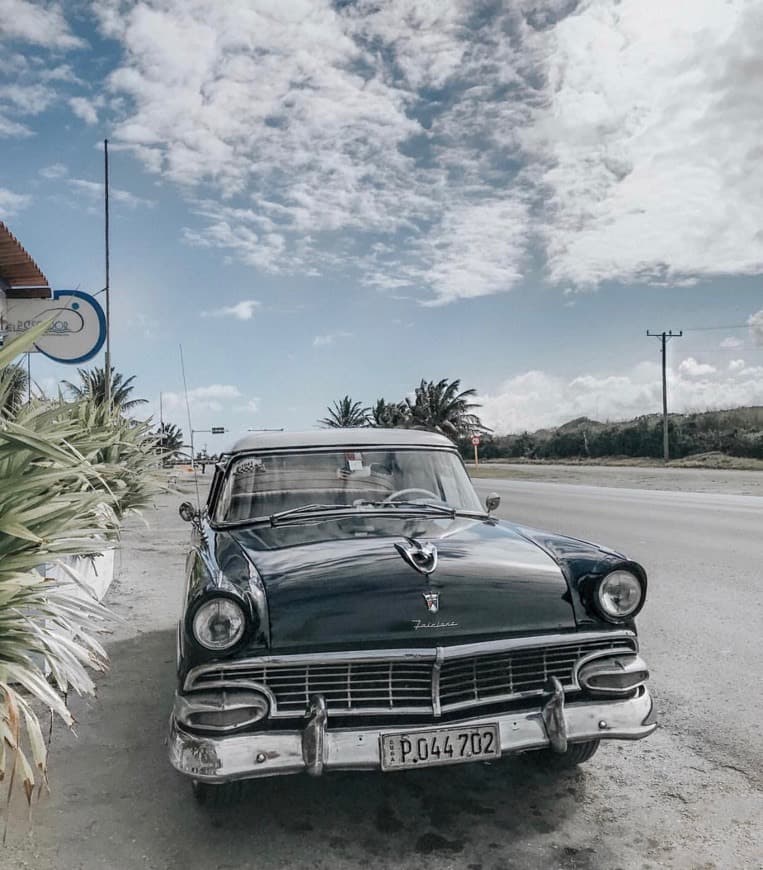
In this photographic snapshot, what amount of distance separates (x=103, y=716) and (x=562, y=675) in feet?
8.82

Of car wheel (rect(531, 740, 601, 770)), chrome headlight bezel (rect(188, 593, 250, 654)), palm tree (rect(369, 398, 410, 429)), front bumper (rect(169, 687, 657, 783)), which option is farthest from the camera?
palm tree (rect(369, 398, 410, 429))

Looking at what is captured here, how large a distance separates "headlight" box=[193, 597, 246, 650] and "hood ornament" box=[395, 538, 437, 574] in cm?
70

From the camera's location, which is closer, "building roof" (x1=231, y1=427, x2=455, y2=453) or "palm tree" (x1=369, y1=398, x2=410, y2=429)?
"building roof" (x1=231, y1=427, x2=455, y2=453)

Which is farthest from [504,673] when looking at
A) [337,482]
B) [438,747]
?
[337,482]

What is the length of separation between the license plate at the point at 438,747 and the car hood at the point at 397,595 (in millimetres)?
327

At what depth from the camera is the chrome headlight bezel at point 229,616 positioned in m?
2.79

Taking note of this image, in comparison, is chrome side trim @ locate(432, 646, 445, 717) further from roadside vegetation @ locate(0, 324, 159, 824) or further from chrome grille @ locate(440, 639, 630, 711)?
roadside vegetation @ locate(0, 324, 159, 824)

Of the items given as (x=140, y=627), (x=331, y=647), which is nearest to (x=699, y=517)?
(x=140, y=627)

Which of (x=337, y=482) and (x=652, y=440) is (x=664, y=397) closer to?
(x=652, y=440)

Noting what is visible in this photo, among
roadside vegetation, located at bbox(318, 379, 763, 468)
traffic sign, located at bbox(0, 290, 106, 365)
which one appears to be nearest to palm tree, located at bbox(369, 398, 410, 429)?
roadside vegetation, located at bbox(318, 379, 763, 468)

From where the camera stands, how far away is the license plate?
2.73 metres

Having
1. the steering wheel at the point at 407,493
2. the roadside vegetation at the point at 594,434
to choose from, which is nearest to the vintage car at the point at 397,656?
the steering wheel at the point at 407,493

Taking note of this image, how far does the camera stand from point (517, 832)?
9.68 ft

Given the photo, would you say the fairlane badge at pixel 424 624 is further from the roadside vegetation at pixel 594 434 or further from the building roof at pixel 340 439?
the roadside vegetation at pixel 594 434
